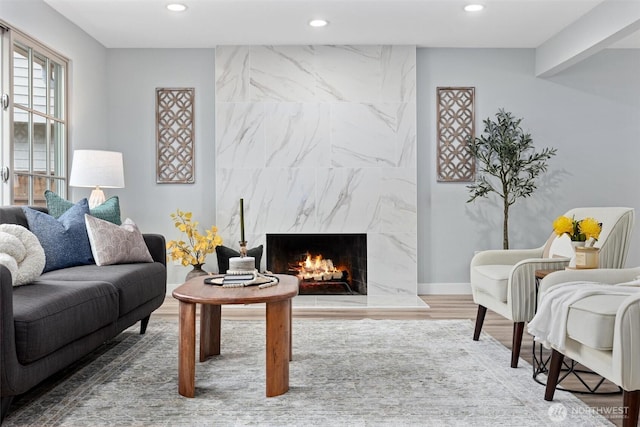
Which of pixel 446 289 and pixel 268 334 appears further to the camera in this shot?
pixel 446 289

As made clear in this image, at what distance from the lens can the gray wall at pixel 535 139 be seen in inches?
219

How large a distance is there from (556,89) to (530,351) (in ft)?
10.8

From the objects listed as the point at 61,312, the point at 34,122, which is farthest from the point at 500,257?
the point at 34,122

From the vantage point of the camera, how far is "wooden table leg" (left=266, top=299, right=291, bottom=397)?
98.2 inches

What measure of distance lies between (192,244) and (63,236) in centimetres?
213

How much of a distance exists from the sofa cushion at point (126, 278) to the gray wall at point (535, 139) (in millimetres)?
2941

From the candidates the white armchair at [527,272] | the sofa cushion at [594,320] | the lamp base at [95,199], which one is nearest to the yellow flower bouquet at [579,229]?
the white armchair at [527,272]

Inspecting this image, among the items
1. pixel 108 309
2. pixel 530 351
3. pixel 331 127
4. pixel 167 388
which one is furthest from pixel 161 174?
pixel 530 351

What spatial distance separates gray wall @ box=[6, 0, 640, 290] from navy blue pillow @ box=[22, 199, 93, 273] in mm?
1991

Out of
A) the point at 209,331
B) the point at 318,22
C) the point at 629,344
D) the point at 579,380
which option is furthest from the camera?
the point at 318,22

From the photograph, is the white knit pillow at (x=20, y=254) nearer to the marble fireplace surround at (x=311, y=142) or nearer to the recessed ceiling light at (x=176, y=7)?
the recessed ceiling light at (x=176, y=7)

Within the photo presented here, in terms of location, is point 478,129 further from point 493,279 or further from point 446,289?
point 493,279

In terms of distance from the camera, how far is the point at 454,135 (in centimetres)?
556

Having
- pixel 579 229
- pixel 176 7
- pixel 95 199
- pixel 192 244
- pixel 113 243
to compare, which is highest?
pixel 176 7
